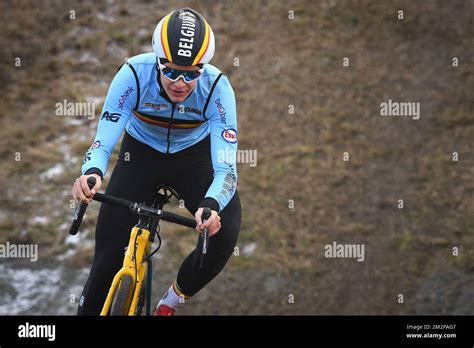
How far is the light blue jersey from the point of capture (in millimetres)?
5551

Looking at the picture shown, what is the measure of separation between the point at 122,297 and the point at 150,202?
960mm

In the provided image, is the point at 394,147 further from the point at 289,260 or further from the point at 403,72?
the point at 289,260

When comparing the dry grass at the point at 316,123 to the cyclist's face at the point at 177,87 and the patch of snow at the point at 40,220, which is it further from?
the cyclist's face at the point at 177,87

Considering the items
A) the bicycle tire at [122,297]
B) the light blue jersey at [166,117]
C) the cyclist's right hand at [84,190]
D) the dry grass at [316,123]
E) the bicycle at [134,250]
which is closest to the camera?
the cyclist's right hand at [84,190]

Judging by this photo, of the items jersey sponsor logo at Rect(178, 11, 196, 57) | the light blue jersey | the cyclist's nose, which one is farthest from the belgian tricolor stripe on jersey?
jersey sponsor logo at Rect(178, 11, 196, 57)

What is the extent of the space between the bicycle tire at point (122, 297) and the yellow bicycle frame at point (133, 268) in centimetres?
2

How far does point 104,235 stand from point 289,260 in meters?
4.62

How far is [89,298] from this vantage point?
584cm

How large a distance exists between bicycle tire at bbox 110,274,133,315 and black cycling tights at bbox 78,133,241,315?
1.74 ft

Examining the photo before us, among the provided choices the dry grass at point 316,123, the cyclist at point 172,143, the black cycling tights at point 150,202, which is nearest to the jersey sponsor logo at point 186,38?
the cyclist at point 172,143

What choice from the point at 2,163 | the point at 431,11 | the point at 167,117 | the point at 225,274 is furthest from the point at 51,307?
the point at 431,11

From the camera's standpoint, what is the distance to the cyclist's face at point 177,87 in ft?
17.7

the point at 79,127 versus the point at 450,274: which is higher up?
the point at 79,127

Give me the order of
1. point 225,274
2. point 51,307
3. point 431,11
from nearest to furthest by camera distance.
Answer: point 51,307
point 225,274
point 431,11
